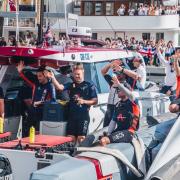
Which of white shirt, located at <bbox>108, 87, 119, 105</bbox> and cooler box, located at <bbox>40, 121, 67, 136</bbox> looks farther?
white shirt, located at <bbox>108, 87, 119, 105</bbox>

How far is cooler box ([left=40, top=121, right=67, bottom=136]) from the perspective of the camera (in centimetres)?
800

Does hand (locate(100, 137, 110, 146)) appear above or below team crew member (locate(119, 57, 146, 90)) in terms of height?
below

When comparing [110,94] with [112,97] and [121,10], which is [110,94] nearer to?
[112,97]

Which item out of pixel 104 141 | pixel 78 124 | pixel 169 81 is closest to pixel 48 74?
pixel 78 124

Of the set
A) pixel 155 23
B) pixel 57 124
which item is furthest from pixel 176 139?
pixel 155 23

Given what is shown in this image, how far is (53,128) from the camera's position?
8.02 m

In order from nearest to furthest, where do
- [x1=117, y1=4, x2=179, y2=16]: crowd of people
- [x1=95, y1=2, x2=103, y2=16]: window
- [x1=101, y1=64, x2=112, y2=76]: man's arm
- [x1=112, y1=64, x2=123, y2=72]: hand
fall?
[x1=112, y1=64, x2=123, y2=72]: hand → [x1=101, y1=64, x2=112, y2=76]: man's arm → [x1=117, y1=4, x2=179, y2=16]: crowd of people → [x1=95, y1=2, x2=103, y2=16]: window

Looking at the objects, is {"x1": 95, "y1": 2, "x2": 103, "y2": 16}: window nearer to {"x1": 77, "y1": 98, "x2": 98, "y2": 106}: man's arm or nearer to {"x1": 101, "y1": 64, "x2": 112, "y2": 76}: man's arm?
{"x1": 101, "y1": 64, "x2": 112, "y2": 76}: man's arm

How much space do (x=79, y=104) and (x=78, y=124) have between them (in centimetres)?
25

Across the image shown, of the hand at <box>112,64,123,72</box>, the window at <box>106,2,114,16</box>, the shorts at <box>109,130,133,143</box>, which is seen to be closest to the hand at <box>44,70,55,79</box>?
the hand at <box>112,64,123,72</box>

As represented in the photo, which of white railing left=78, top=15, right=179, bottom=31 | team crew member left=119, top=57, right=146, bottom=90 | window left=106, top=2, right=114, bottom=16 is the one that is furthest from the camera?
window left=106, top=2, right=114, bottom=16

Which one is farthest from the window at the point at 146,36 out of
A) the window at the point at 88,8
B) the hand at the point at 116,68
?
the hand at the point at 116,68

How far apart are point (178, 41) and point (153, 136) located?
41.6 metres

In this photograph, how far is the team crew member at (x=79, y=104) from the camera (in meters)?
7.89
